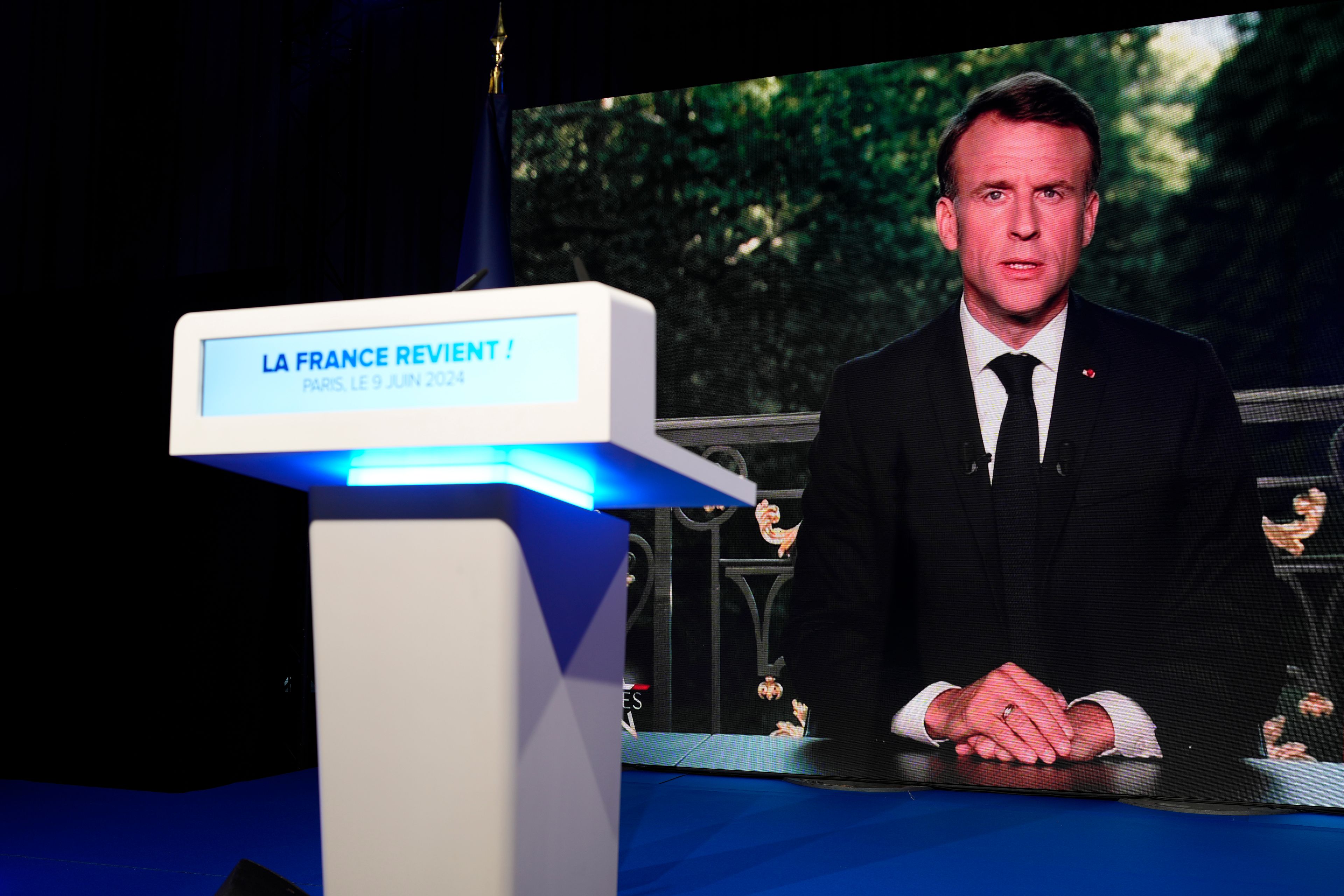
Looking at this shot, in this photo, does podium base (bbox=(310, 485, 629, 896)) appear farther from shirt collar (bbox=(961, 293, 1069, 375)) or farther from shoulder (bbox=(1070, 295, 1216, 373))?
shoulder (bbox=(1070, 295, 1216, 373))

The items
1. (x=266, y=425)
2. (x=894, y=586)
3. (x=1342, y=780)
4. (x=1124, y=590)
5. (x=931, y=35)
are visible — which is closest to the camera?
(x=266, y=425)

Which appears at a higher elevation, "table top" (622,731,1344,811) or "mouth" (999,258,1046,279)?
"mouth" (999,258,1046,279)

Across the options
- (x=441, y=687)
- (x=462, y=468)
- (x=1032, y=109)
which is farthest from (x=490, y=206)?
(x=441, y=687)

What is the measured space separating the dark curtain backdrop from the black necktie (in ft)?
3.96

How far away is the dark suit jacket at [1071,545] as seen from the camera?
3.07 m

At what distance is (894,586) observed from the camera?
132 inches

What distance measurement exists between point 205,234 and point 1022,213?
117 inches

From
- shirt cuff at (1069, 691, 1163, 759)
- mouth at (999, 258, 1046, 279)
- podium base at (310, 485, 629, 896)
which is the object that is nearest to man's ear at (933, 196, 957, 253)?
mouth at (999, 258, 1046, 279)

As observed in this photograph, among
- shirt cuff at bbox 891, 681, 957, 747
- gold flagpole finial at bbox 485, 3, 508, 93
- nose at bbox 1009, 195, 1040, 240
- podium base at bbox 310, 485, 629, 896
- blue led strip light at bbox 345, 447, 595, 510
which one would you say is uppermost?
gold flagpole finial at bbox 485, 3, 508, 93

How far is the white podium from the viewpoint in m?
0.95

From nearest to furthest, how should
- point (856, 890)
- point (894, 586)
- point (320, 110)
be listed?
point (856, 890) < point (894, 586) < point (320, 110)

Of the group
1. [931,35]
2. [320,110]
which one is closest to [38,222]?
[320,110]

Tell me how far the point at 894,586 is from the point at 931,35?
1928 millimetres

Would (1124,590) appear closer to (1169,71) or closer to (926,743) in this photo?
(926,743)
